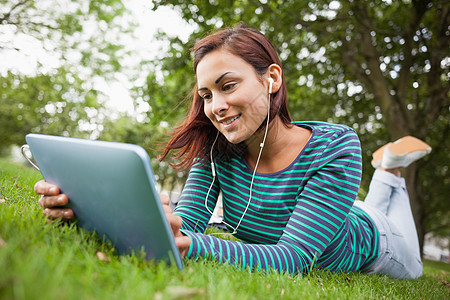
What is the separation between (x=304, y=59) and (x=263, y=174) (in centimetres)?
597

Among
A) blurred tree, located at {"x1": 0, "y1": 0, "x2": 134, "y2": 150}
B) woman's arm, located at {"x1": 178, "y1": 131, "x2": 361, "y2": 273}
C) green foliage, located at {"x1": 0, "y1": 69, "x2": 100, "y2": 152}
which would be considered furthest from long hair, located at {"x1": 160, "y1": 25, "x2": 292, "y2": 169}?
green foliage, located at {"x1": 0, "y1": 69, "x2": 100, "y2": 152}

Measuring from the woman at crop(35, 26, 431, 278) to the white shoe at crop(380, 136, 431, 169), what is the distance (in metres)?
1.20

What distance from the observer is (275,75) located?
2.42 meters

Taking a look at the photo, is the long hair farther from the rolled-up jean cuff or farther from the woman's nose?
the rolled-up jean cuff

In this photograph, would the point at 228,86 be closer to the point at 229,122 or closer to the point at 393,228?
the point at 229,122

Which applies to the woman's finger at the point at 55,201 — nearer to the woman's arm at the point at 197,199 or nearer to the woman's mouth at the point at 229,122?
the woman's arm at the point at 197,199

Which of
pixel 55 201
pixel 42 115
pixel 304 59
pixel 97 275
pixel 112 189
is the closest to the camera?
pixel 97 275

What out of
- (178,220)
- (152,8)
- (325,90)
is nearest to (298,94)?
(325,90)

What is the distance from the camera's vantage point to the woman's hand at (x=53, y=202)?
1.51 m

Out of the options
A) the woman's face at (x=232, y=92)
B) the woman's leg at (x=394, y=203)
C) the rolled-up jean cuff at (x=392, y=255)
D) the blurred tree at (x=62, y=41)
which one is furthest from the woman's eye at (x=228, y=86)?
the blurred tree at (x=62, y=41)

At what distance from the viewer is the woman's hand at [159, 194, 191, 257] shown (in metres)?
1.47

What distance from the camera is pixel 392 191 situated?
3.86 metres

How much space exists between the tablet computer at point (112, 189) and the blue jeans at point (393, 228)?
2269 mm

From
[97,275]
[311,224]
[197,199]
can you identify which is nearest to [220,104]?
[197,199]
